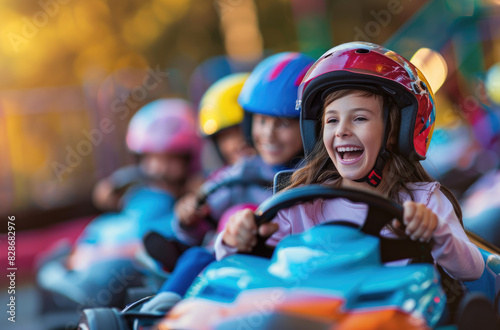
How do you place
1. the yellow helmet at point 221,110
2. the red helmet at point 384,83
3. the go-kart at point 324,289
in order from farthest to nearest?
the yellow helmet at point 221,110
the red helmet at point 384,83
the go-kart at point 324,289

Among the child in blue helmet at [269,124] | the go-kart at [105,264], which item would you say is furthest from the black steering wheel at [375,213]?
the go-kart at [105,264]

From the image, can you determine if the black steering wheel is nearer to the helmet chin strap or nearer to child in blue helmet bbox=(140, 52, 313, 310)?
the helmet chin strap

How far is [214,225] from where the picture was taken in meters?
3.84

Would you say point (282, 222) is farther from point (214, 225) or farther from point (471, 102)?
point (471, 102)

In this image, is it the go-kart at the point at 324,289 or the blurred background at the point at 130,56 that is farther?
the blurred background at the point at 130,56

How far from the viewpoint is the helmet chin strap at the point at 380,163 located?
2219 mm

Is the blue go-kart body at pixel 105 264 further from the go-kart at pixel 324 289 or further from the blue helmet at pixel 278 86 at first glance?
the go-kart at pixel 324 289

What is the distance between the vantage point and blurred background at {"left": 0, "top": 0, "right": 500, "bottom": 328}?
645 cm

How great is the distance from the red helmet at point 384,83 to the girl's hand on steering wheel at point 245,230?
507 millimetres

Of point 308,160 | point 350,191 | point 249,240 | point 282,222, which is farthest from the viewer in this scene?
point 308,160

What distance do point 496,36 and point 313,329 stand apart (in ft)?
22.2

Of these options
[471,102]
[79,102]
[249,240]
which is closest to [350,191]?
[249,240]

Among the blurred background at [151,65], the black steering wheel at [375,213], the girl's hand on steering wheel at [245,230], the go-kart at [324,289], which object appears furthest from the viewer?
the blurred background at [151,65]

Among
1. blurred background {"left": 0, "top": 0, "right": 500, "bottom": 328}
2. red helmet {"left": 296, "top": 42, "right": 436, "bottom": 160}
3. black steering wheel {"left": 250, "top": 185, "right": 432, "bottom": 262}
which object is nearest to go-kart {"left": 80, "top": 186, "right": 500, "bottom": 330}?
black steering wheel {"left": 250, "top": 185, "right": 432, "bottom": 262}
